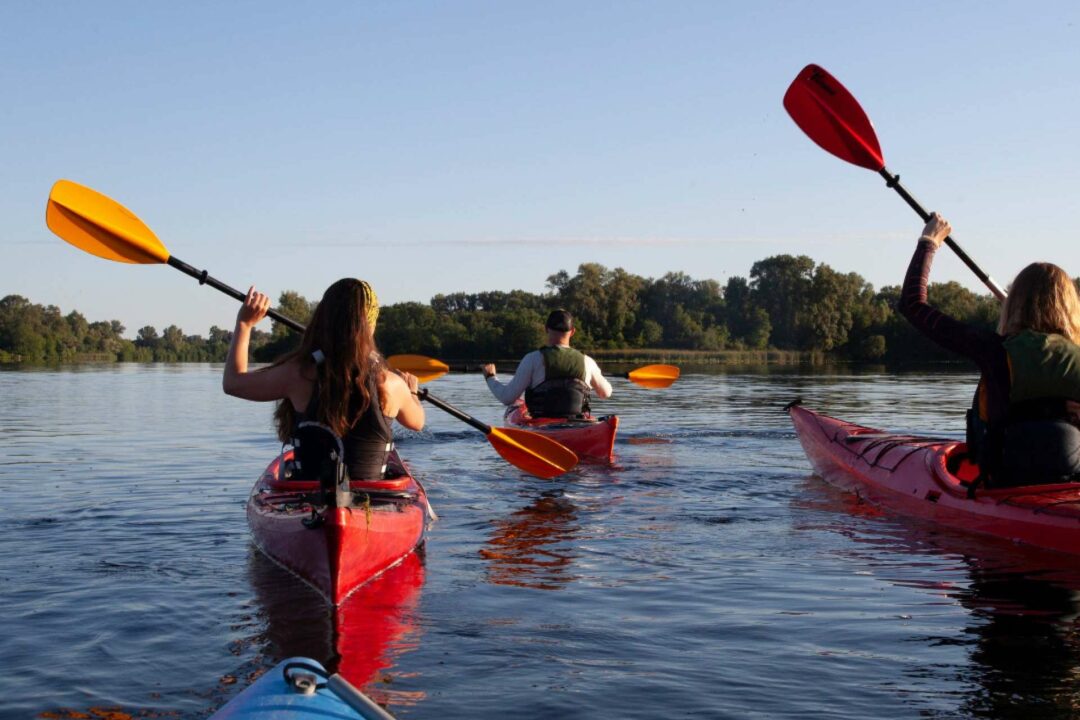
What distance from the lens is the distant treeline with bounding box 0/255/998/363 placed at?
71.4 m

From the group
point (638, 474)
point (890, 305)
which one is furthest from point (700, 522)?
point (890, 305)

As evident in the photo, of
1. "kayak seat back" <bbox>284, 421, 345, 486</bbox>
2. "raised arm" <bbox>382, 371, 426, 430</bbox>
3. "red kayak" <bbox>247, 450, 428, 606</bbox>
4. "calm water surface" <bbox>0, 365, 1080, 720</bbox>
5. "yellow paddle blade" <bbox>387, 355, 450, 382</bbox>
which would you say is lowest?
"calm water surface" <bbox>0, 365, 1080, 720</bbox>

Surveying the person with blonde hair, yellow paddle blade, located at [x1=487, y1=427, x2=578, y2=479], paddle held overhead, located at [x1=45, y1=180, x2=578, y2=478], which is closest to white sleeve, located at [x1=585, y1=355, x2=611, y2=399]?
yellow paddle blade, located at [x1=487, y1=427, x2=578, y2=479]

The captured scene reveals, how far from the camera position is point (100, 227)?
20.8ft

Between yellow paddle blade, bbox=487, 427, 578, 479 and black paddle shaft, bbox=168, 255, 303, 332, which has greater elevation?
black paddle shaft, bbox=168, 255, 303, 332

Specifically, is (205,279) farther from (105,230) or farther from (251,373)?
(251,373)

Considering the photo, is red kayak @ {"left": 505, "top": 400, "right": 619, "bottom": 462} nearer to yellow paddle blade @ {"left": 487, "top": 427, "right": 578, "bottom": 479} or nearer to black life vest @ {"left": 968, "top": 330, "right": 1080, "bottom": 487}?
yellow paddle blade @ {"left": 487, "top": 427, "right": 578, "bottom": 479}

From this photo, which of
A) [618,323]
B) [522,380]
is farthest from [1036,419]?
[618,323]

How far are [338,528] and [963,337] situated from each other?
11.0 ft

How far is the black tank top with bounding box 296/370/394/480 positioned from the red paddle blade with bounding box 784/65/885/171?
410 centimetres

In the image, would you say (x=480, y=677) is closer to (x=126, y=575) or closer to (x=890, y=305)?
(x=126, y=575)

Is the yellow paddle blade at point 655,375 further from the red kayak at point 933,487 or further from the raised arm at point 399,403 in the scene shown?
the raised arm at point 399,403

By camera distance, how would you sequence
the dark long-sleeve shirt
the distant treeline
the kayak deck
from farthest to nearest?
the distant treeline, the dark long-sleeve shirt, the kayak deck

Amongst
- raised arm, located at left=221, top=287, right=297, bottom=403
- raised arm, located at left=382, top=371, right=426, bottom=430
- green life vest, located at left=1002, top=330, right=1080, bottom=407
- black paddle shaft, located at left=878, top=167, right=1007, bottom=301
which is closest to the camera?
raised arm, located at left=221, top=287, right=297, bottom=403
